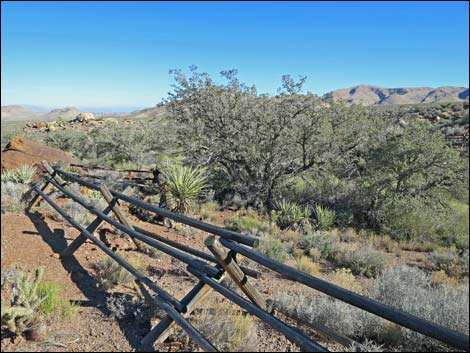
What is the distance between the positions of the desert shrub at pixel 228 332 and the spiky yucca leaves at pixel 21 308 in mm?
1614

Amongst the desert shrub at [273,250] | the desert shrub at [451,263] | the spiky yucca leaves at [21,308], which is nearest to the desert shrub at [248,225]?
the desert shrub at [273,250]

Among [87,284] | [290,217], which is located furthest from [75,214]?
[290,217]

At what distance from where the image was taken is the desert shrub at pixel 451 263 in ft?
26.8

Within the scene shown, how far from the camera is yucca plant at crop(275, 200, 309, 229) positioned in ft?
35.6

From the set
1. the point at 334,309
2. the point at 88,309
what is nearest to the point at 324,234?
the point at 334,309

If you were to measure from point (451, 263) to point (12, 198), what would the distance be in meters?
10.5

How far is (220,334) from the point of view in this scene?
3.52 meters

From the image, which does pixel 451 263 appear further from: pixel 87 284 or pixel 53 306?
pixel 53 306

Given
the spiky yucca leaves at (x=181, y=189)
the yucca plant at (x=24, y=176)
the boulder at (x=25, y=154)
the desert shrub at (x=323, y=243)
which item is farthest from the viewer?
the boulder at (x=25, y=154)

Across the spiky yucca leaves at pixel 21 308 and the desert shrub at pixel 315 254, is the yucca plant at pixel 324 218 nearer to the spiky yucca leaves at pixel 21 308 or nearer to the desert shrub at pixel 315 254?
the desert shrub at pixel 315 254

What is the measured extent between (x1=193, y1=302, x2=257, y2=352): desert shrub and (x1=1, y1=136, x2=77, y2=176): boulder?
10.2m

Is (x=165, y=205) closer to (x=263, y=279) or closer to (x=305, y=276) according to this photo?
(x=263, y=279)

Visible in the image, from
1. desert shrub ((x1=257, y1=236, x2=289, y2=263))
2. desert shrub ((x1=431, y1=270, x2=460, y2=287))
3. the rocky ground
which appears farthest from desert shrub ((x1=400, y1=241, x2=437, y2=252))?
the rocky ground

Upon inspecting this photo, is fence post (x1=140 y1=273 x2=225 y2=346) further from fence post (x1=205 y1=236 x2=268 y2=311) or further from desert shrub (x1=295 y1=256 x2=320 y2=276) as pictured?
desert shrub (x1=295 y1=256 x2=320 y2=276)
